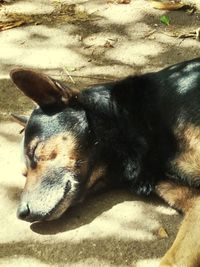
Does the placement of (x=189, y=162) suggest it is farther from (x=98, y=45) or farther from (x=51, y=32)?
(x=51, y=32)

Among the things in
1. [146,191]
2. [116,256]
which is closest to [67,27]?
[146,191]

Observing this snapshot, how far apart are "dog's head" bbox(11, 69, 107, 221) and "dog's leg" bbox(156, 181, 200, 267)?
0.54 metres

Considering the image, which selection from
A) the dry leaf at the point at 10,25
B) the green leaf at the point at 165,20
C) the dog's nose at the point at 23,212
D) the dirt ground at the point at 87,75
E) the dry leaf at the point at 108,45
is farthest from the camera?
the dry leaf at the point at 10,25

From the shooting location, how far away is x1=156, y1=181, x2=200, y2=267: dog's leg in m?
4.08

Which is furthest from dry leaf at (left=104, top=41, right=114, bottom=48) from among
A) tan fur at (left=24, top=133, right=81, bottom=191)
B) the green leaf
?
tan fur at (left=24, top=133, right=81, bottom=191)

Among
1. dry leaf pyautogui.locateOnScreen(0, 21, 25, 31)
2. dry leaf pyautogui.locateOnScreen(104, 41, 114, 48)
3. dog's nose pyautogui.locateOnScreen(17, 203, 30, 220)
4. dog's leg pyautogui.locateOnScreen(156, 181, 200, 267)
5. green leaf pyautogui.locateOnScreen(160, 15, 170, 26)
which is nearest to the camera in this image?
dog's leg pyautogui.locateOnScreen(156, 181, 200, 267)

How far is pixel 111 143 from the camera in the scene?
4.62 metres

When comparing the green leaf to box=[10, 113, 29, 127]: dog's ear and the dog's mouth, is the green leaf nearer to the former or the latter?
box=[10, 113, 29, 127]: dog's ear

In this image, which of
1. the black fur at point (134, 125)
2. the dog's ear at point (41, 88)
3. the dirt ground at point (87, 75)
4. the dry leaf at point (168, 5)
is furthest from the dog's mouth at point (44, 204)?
the dry leaf at point (168, 5)

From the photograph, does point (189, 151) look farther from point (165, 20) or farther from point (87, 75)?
point (165, 20)

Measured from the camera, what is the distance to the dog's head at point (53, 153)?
4504 mm

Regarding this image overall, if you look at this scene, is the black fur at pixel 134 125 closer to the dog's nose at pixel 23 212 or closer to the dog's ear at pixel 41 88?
the dog's ear at pixel 41 88

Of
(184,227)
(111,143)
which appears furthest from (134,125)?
(184,227)

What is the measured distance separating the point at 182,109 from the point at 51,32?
111 inches
